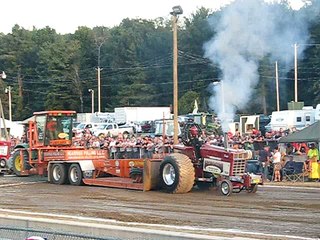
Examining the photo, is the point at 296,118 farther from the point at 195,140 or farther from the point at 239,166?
the point at 239,166

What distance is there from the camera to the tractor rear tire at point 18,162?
26.3 meters

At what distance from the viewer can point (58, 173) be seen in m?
24.1

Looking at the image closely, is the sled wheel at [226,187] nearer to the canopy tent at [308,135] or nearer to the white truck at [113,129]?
Answer: the canopy tent at [308,135]

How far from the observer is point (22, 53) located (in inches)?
4048

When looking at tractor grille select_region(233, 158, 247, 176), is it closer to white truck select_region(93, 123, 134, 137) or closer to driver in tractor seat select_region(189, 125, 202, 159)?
driver in tractor seat select_region(189, 125, 202, 159)

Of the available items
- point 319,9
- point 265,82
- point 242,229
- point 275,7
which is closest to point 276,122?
A: point 265,82

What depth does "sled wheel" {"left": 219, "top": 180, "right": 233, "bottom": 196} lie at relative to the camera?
63.4ft

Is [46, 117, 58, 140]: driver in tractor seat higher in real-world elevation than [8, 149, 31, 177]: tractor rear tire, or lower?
higher

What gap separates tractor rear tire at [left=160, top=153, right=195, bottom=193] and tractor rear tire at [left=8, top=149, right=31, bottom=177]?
25.8ft

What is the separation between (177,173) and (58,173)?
6082mm

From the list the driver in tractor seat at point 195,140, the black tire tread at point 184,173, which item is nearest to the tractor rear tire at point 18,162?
the driver in tractor seat at point 195,140

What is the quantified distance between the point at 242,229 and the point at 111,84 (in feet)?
268

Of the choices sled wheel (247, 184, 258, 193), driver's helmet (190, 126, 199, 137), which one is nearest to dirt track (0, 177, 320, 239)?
sled wheel (247, 184, 258, 193)

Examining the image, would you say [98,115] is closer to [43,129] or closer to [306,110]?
[306,110]
